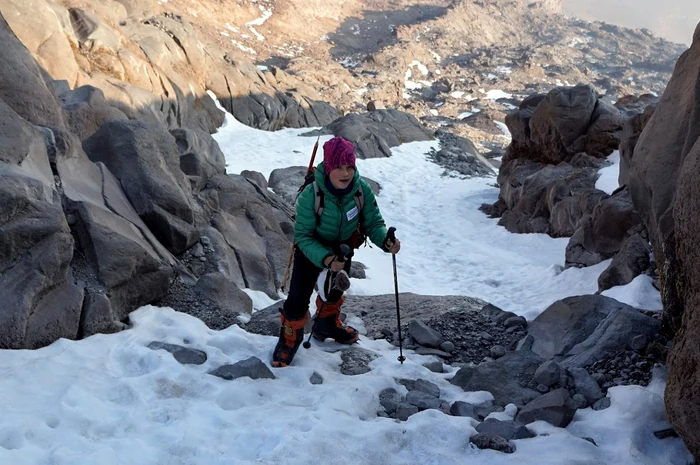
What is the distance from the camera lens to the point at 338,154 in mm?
4660

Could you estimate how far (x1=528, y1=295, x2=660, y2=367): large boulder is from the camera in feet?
15.8

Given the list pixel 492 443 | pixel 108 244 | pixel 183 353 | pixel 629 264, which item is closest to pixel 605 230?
pixel 629 264

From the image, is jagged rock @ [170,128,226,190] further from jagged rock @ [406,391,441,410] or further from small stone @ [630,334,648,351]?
small stone @ [630,334,648,351]

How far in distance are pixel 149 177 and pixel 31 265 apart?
303 cm

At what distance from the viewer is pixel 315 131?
93.5ft

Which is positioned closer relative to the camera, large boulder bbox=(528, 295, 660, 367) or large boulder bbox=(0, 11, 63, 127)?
large boulder bbox=(528, 295, 660, 367)

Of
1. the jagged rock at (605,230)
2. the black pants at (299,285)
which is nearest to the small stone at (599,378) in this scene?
the black pants at (299,285)

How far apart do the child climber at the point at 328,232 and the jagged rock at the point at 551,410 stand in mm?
1814

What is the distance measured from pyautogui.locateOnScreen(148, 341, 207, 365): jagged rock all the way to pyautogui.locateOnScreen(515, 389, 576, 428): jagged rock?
2.84 metres

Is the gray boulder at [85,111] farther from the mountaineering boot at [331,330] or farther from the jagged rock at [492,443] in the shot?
the jagged rock at [492,443]

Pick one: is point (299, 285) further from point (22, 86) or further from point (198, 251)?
point (22, 86)

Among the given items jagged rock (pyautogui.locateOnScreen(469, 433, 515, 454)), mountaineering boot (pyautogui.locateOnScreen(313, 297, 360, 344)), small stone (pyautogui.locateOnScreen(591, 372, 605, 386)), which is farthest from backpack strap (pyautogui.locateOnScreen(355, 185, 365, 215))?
small stone (pyautogui.locateOnScreen(591, 372, 605, 386))

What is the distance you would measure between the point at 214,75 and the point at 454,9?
87.0 meters

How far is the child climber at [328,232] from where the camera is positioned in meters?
4.74
